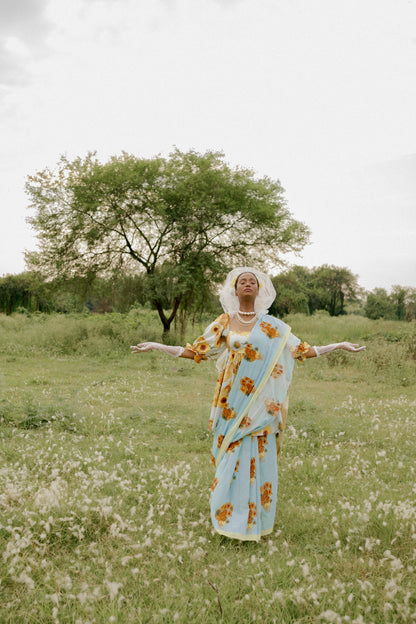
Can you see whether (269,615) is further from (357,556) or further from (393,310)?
(393,310)

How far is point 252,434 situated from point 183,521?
108 cm

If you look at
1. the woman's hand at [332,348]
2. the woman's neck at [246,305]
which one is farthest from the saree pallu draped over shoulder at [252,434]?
the woman's hand at [332,348]

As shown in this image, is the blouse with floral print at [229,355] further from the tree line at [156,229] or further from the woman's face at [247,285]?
the tree line at [156,229]

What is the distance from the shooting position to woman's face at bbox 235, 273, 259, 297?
17.1ft

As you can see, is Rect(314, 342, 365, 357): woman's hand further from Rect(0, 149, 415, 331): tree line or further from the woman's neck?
Rect(0, 149, 415, 331): tree line

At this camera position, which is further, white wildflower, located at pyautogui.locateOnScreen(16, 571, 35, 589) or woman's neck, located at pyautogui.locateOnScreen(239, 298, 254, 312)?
woman's neck, located at pyautogui.locateOnScreen(239, 298, 254, 312)

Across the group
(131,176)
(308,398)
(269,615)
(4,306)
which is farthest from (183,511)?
(4,306)

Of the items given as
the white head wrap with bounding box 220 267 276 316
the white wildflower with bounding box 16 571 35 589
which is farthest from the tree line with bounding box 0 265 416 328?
the white wildflower with bounding box 16 571 35 589

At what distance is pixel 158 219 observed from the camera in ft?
74.1

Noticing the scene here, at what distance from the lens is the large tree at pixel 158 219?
21875 millimetres

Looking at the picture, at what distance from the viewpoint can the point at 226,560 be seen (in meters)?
4.13

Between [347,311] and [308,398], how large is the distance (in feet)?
192

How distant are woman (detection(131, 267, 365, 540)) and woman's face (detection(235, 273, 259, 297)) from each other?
1cm

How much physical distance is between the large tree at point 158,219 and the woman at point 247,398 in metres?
15.7
